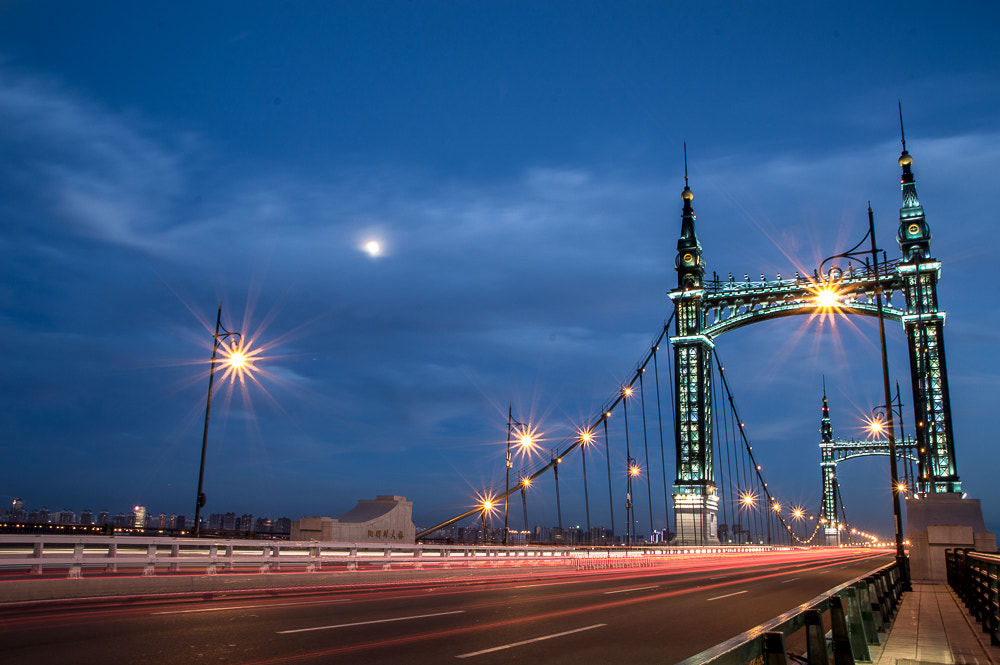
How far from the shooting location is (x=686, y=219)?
253 ft

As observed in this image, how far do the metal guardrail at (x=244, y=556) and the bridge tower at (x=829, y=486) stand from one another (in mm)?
138965

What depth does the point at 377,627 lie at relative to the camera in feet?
38.4

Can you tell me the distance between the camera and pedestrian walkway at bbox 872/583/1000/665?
9555mm

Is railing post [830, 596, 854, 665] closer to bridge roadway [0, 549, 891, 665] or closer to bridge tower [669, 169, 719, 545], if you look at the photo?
bridge roadway [0, 549, 891, 665]

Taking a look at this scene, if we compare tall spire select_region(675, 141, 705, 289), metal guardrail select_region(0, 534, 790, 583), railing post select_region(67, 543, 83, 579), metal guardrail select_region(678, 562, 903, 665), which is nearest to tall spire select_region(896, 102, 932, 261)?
tall spire select_region(675, 141, 705, 289)

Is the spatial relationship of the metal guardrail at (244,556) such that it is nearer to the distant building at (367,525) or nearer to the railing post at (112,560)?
the railing post at (112,560)

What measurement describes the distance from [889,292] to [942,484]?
63.7 ft

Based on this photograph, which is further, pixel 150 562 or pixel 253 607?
pixel 150 562

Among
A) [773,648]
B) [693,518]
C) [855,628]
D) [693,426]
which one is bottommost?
[693,518]

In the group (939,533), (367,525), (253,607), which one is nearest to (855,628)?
(253,607)

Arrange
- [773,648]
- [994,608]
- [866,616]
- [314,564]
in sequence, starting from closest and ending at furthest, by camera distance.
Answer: [773,648] → [866,616] → [994,608] → [314,564]

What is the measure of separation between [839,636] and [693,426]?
64229 mm

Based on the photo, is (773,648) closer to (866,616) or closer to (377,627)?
(866,616)

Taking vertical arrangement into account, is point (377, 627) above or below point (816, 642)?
A: below
